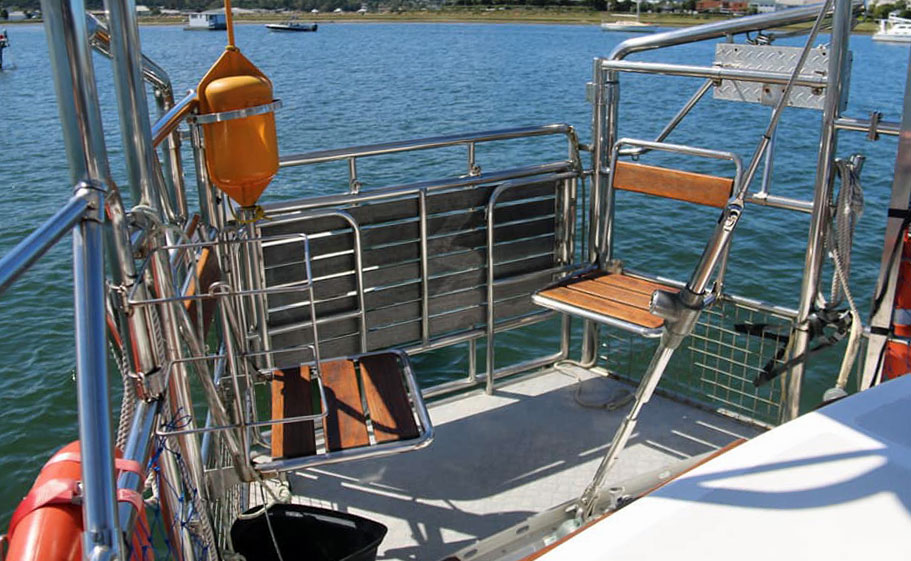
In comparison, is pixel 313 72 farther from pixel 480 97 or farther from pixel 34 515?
pixel 34 515

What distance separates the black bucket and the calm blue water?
136 inches

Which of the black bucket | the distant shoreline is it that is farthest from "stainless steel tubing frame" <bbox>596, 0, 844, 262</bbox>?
the distant shoreline

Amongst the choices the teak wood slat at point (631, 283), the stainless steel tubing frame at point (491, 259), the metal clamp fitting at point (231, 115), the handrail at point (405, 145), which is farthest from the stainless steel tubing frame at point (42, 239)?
the teak wood slat at point (631, 283)

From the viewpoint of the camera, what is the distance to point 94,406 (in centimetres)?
122

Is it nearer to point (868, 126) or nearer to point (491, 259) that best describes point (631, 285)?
point (491, 259)

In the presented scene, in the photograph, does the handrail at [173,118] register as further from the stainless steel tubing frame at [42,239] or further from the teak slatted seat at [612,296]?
the teak slatted seat at [612,296]

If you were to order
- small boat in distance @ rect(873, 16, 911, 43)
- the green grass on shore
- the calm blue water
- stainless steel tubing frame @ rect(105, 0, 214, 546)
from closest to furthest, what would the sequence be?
stainless steel tubing frame @ rect(105, 0, 214, 546) < the calm blue water < small boat in distance @ rect(873, 16, 911, 43) < the green grass on shore

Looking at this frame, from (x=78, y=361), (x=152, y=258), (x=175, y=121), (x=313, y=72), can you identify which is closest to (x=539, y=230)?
(x=175, y=121)

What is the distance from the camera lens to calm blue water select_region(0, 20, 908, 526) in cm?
746

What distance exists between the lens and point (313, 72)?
3120 centimetres

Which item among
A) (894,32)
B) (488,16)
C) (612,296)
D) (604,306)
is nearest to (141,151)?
(604,306)

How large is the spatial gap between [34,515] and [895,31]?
50042 mm

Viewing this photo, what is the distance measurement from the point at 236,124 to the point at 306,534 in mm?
1350

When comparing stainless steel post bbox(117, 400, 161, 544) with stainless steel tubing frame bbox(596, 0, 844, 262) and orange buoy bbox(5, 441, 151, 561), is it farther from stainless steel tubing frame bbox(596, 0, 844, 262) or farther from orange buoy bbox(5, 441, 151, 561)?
stainless steel tubing frame bbox(596, 0, 844, 262)
